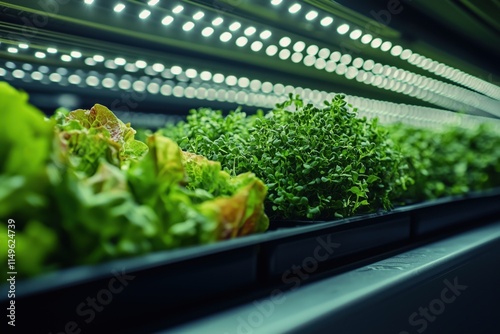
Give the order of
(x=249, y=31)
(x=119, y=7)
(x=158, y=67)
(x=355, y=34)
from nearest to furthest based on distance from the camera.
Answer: (x=119, y=7) → (x=249, y=31) → (x=355, y=34) → (x=158, y=67)

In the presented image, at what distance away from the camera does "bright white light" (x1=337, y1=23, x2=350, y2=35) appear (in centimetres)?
205

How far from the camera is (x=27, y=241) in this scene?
0.64 m

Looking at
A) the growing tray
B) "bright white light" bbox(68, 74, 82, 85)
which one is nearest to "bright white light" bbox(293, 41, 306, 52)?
"bright white light" bbox(68, 74, 82, 85)

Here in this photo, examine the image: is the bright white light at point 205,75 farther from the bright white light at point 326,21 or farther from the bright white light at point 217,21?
the bright white light at point 326,21

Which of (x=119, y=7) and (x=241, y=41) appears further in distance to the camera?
(x=241, y=41)

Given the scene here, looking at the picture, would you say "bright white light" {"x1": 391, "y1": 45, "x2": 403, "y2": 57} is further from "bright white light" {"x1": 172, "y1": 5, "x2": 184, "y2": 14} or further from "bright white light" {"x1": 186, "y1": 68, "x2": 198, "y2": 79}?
"bright white light" {"x1": 172, "y1": 5, "x2": 184, "y2": 14}

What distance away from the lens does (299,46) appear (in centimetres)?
232

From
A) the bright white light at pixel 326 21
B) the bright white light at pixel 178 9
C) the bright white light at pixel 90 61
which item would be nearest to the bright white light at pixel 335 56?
the bright white light at pixel 326 21

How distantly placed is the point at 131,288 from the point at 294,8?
1355 mm

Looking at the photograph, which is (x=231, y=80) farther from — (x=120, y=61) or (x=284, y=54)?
(x=120, y=61)

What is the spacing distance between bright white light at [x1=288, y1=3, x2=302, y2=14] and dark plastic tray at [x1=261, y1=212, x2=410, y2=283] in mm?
833

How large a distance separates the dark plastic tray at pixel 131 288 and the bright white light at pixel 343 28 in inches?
52.9

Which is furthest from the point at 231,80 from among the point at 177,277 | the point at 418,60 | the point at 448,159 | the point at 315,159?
the point at 177,277

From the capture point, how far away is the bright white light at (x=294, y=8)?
1.81 m
